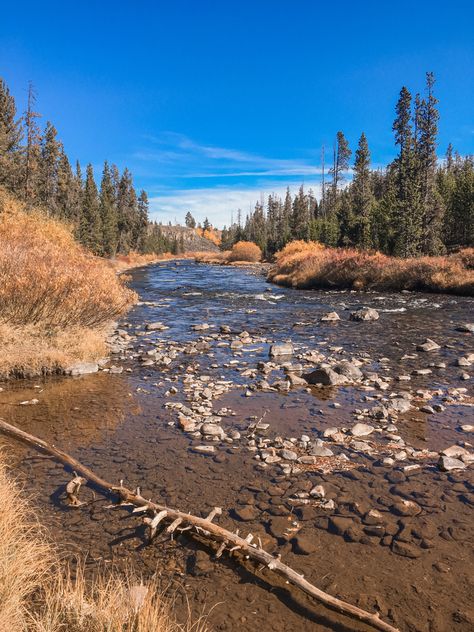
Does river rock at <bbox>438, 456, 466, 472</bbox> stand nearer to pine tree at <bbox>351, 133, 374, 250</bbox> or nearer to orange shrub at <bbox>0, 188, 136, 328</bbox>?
orange shrub at <bbox>0, 188, 136, 328</bbox>

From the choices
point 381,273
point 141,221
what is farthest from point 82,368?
point 141,221

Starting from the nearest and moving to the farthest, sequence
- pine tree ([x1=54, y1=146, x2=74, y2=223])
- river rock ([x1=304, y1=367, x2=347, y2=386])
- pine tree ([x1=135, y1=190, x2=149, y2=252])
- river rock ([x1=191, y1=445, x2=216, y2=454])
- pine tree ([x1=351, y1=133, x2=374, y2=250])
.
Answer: river rock ([x1=191, y1=445, x2=216, y2=454])
river rock ([x1=304, y1=367, x2=347, y2=386])
pine tree ([x1=351, y1=133, x2=374, y2=250])
pine tree ([x1=54, y1=146, x2=74, y2=223])
pine tree ([x1=135, y1=190, x2=149, y2=252])

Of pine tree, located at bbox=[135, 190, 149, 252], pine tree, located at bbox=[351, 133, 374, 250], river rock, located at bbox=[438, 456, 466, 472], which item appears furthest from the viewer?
pine tree, located at bbox=[135, 190, 149, 252]

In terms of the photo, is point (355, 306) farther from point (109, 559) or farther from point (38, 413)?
point (109, 559)

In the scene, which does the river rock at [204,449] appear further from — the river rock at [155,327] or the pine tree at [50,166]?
the pine tree at [50,166]

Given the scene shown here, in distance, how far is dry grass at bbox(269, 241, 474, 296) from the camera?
1125 inches

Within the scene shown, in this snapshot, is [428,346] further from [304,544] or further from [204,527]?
[204,527]

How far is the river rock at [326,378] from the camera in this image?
9602mm

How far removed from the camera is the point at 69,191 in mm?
66875

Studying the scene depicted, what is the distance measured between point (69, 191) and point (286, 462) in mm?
69451

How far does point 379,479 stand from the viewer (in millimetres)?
5656

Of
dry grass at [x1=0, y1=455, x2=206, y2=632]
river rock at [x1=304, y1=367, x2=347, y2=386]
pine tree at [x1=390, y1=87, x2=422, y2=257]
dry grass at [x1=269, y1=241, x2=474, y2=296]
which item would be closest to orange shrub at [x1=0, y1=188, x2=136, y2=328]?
river rock at [x1=304, y1=367, x2=347, y2=386]

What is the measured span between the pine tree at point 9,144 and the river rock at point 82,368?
2865 cm

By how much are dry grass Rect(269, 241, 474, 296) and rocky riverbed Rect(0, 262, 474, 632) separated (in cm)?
1646
